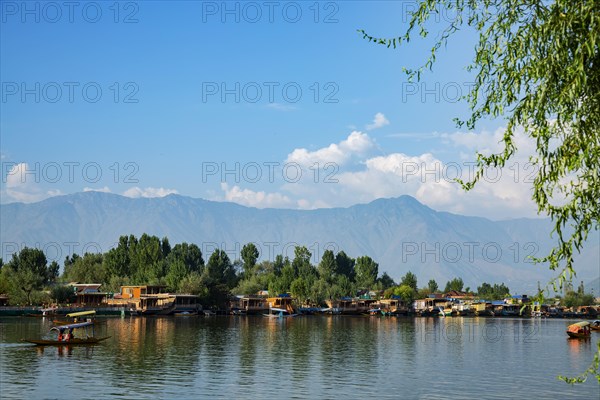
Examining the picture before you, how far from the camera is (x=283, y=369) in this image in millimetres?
61688

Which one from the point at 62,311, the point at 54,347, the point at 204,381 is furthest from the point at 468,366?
the point at 62,311

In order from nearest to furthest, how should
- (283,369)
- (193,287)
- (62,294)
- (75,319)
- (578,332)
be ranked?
1. (283,369)
2. (75,319)
3. (578,332)
4. (62,294)
5. (193,287)

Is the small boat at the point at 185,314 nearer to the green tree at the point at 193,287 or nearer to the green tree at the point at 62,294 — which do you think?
the green tree at the point at 193,287

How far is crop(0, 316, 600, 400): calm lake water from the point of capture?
158ft

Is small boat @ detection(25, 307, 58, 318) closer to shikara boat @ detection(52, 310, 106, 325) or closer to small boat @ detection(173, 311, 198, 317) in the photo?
shikara boat @ detection(52, 310, 106, 325)

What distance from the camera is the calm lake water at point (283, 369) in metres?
48.2

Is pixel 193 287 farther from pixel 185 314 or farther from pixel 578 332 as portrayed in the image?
pixel 578 332

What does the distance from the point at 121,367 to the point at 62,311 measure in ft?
332

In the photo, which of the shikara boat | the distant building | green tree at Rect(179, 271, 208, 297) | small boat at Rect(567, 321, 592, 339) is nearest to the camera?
the shikara boat

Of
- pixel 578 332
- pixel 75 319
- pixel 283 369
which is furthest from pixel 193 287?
pixel 283 369

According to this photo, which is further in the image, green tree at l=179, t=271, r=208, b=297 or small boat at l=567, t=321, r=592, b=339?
green tree at l=179, t=271, r=208, b=297

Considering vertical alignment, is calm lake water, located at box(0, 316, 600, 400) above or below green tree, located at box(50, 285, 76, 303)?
below

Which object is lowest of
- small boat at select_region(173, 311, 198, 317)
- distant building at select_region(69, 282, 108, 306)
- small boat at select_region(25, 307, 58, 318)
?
small boat at select_region(173, 311, 198, 317)

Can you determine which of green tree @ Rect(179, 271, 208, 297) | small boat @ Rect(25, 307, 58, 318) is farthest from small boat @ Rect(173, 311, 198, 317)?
small boat @ Rect(25, 307, 58, 318)
